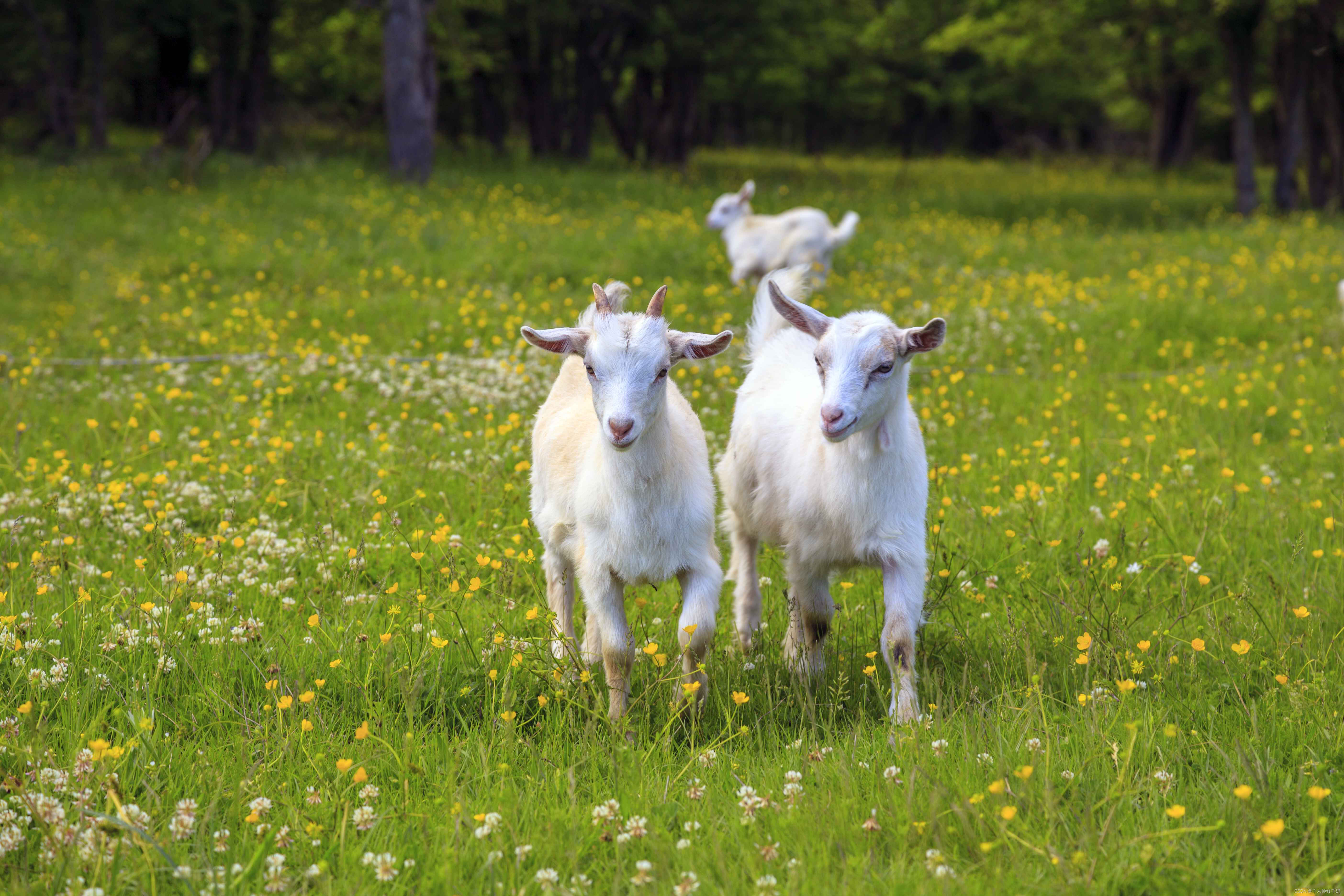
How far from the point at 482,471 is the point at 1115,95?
46.1m

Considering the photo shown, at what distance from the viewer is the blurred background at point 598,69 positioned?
2194cm

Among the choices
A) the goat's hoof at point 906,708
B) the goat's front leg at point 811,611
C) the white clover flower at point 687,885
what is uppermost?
the goat's front leg at point 811,611

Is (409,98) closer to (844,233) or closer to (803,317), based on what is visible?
(844,233)

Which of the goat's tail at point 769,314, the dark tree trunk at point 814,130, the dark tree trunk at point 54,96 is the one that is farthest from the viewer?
the dark tree trunk at point 814,130

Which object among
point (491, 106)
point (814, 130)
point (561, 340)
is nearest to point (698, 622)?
point (561, 340)

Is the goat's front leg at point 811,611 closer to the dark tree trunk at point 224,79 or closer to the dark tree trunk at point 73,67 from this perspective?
the dark tree trunk at point 73,67

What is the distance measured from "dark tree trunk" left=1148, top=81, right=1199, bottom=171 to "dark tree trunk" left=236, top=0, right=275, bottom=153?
31022 millimetres

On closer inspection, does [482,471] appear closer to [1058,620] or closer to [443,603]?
[443,603]

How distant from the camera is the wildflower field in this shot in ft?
10.1

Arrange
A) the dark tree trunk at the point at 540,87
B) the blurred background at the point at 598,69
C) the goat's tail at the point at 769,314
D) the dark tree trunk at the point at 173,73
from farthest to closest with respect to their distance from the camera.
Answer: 1. the dark tree trunk at the point at 173,73
2. the dark tree trunk at the point at 540,87
3. the blurred background at the point at 598,69
4. the goat's tail at the point at 769,314

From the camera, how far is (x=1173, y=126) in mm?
42094

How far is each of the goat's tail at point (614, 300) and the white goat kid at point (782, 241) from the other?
834 cm

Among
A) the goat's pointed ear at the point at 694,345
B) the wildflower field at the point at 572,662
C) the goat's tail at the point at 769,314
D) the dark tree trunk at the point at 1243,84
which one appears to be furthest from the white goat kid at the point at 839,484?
the dark tree trunk at the point at 1243,84

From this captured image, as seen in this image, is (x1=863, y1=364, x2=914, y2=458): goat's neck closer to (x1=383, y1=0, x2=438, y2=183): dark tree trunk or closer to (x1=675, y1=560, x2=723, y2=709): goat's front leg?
(x1=675, y1=560, x2=723, y2=709): goat's front leg
